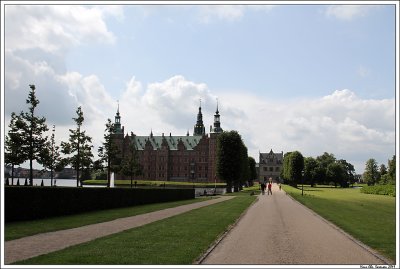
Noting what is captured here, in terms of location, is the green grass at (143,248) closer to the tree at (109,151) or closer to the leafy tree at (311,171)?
the tree at (109,151)

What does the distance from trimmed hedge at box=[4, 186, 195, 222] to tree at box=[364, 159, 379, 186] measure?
122 m

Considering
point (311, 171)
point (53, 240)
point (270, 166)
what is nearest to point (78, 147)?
point (53, 240)

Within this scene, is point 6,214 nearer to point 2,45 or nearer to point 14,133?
point 2,45

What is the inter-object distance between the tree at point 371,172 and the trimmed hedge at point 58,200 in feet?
401

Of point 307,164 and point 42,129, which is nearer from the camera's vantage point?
point 42,129

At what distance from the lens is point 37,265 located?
33.2ft

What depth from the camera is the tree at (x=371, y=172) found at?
144 m

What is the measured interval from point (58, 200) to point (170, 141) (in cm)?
14477

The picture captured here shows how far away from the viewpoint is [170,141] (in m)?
169

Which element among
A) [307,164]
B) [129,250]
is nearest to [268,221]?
[129,250]

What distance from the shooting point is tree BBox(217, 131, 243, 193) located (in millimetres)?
76438

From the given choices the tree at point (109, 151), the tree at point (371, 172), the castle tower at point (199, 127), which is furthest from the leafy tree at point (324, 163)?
the tree at point (109, 151)

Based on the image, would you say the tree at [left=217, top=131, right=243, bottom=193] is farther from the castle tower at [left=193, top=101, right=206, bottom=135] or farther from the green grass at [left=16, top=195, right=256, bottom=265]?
the castle tower at [left=193, top=101, right=206, bottom=135]

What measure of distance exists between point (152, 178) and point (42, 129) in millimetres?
122425
